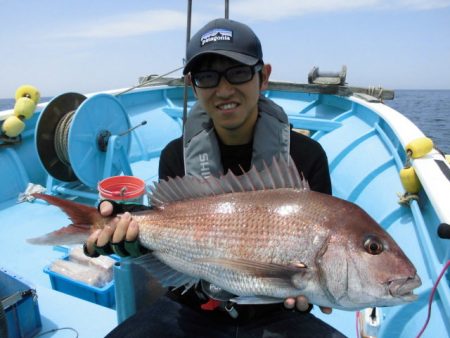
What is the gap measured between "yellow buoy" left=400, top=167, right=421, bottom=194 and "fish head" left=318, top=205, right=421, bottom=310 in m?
1.94

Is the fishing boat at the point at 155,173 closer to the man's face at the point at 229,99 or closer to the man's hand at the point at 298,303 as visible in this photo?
the man's hand at the point at 298,303

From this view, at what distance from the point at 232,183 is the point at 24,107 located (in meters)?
4.71

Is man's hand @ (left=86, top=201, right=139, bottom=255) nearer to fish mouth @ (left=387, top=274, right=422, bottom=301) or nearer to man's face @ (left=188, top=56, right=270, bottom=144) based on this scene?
man's face @ (left=188, top=56, right=270, bottom=144)

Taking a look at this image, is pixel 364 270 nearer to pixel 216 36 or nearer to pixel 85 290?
pixel 216 36

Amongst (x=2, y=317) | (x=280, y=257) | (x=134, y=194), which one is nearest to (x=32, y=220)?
(x=134, y=194)

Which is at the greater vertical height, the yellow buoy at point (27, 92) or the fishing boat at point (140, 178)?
the yellow buoy at point (27, 92)

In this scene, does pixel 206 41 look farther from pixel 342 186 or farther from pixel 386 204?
pixel 342 186

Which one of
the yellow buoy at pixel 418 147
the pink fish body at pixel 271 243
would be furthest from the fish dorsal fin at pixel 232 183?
the yellow buoy at pixel 418 147

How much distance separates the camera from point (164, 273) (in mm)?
2090

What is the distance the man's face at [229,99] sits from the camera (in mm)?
2285

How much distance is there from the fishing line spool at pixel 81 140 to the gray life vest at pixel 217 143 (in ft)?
9.83

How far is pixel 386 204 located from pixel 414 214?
0.75 metres

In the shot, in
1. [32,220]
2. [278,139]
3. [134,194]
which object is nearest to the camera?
[278,139]

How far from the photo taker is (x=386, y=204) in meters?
4.04
